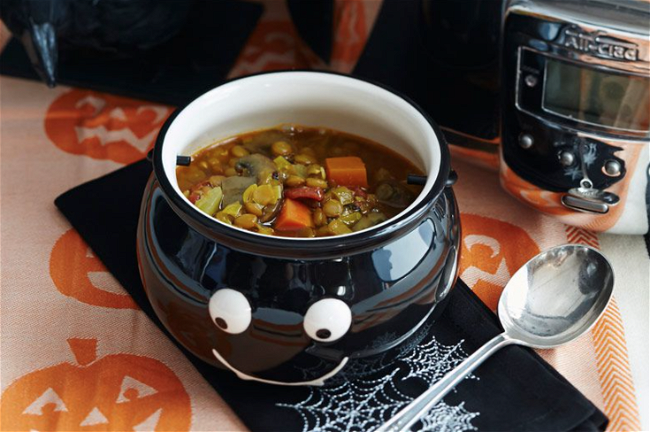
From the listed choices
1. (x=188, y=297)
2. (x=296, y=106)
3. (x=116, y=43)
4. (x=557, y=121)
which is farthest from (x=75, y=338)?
(x=557, y=121)

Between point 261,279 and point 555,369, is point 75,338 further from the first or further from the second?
point 555,369

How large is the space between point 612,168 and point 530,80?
0.14m

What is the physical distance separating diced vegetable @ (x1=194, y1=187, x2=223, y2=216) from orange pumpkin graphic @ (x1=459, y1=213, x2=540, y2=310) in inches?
11.9

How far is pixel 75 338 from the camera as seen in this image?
0.90 meters

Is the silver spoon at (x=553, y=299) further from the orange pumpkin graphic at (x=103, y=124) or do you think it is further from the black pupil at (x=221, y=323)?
the orange pumpkin graphic at (x=103, y=124)

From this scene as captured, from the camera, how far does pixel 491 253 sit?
1036 millimetres

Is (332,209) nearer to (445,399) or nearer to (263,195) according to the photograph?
(263,195)

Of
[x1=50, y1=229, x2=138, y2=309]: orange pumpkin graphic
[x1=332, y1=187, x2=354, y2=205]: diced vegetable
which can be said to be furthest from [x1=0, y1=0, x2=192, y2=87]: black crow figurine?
[x1=332, y1=187, x2=354, y2=205]: diced vegetable

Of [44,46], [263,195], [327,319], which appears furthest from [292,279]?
[44,46]

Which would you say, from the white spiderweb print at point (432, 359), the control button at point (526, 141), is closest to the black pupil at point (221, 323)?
the white spiderweb print at point (432, 359)

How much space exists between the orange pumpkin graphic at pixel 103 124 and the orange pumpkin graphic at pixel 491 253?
1.59 feet

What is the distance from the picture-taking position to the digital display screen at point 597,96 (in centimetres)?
89

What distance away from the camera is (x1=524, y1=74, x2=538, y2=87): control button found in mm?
949

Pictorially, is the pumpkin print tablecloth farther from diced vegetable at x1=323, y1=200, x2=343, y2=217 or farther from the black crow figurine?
diced vegetable at x1=323, y1=200, x2=343, y2=217
